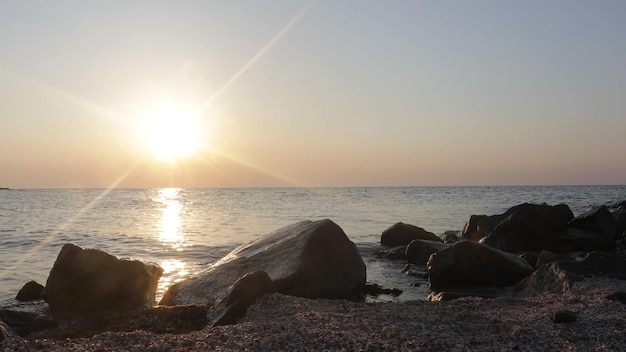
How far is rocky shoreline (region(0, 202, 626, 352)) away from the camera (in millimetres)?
6773

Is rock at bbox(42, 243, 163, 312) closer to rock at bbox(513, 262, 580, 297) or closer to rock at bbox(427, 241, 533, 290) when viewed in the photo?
rock at bbox(427, 241, 533, 290)

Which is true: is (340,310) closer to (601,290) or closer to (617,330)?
(617,330)

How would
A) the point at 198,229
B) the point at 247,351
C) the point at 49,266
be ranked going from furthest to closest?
1. the point at 198,229
2. the point at 49,266
3. the point at 247,351

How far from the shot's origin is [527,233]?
19766mm

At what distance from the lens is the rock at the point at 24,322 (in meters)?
8.84

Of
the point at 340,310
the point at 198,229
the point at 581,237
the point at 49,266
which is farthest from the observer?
the point at 198,229

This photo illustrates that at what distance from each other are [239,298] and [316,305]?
150cm

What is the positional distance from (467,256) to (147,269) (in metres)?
8.38

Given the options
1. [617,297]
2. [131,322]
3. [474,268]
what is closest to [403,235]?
[474,268]

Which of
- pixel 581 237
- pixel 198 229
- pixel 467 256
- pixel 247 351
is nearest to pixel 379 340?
pixel 247 351

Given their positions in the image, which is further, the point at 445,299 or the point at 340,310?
the point at 445,299

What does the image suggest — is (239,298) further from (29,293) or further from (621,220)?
(621,220)

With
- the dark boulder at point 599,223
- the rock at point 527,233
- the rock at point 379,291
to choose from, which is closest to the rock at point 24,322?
the rock at point 379,291

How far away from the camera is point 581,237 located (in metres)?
20.3
